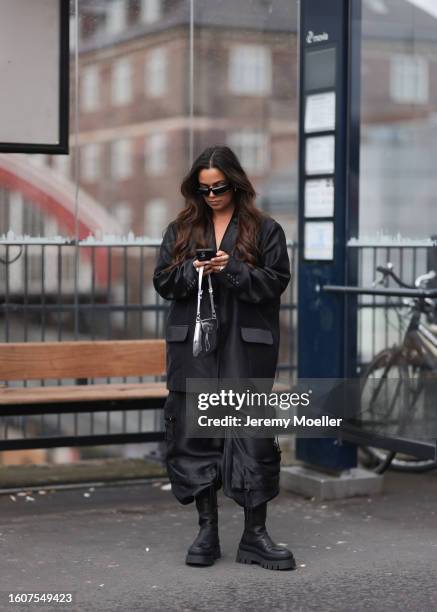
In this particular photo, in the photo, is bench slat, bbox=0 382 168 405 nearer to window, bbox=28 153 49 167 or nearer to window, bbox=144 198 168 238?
window, bbox=144 198 168 238

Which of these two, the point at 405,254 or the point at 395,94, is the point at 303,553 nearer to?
the point at 405,254

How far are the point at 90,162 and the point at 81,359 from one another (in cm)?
125

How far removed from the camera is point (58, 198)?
752cm

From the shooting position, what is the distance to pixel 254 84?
8.17 m

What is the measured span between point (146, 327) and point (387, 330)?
4.86ft

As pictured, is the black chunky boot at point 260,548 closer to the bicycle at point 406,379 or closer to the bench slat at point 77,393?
the bench slat at point 77,393

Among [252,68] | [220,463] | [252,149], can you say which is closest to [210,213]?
[220,463]

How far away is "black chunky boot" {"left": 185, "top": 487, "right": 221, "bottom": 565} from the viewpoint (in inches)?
215

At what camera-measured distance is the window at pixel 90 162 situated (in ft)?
24.8

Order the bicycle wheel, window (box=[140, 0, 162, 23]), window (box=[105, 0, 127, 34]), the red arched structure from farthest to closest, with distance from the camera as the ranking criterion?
1. window (box=[140, 0, 162, 23])
2. window (box=[105, 0, 127, 34])
3. the red arched structure
4. the bicycle wheel

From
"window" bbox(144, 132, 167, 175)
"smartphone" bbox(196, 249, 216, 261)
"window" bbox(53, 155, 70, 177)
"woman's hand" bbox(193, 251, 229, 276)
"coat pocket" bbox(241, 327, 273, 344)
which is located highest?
"window" bbox(144, 132, 167, 175)

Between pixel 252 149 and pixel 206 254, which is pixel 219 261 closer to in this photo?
pixel 206 254

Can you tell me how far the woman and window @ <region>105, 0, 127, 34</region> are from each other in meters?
2.53

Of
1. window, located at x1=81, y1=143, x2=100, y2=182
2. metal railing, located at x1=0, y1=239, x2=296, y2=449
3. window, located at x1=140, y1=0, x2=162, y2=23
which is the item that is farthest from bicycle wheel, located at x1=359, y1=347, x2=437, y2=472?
window, located at x1=140, y1=0, x2=162, y2=23
